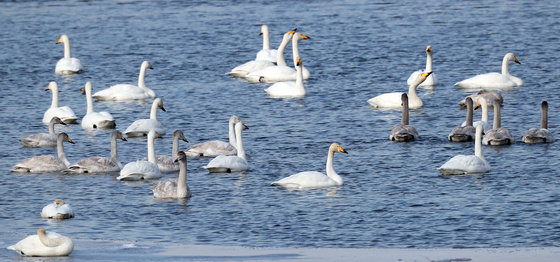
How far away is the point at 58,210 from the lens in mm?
17859

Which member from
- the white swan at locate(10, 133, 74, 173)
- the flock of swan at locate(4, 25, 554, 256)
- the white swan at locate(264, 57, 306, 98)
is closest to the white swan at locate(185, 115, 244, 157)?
the flock of swan at locate(4, 25, 554, 256)

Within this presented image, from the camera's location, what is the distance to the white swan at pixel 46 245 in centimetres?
1537

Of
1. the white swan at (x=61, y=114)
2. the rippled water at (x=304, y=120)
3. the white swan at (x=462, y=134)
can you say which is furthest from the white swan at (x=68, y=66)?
the white swan at (x=462, y=134)

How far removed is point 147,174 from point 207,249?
4.72 metres

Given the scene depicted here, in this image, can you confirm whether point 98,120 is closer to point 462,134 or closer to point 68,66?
point 462,134

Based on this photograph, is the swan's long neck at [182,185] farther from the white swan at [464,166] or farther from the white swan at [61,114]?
the white swan at [61,114]

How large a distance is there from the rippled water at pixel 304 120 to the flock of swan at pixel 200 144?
0.26m

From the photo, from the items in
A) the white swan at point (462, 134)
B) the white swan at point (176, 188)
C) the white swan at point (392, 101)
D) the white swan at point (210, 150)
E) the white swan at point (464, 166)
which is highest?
the white swan at point (392, 101)

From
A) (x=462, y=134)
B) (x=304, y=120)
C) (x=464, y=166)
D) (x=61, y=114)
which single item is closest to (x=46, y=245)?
(x=464, y=166)

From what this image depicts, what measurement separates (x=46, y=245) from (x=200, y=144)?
24.4 ft

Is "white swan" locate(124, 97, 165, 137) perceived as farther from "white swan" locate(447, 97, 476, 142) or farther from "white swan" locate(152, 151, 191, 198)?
"white swan" locate(447, 97, 476, 142)

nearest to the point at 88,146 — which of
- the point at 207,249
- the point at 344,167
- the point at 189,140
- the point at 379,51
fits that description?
the point at 189,140

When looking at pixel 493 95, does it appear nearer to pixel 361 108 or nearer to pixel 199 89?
pixel 361 108

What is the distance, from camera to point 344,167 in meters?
21.6
